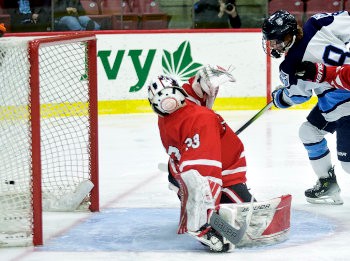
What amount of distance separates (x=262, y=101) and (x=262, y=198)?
3.37m

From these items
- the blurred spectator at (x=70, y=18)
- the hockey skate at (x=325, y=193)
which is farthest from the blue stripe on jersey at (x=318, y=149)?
the blurred spectator at (x=70, y=18)

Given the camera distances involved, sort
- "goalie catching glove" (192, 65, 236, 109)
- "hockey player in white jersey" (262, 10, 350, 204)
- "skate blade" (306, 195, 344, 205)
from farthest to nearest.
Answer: "skate blade" (306, 195, 344, 205)
"hockey player in white jersey" (262, 10, 350, 204)
"goalie catching glove" (192, 65, 236, 109)

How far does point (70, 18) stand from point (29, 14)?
34 centimetres

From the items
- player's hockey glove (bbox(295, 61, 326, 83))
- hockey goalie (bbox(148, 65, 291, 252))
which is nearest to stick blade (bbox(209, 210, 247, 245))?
hockey goalie (bbox(148, 65, 291, 252))

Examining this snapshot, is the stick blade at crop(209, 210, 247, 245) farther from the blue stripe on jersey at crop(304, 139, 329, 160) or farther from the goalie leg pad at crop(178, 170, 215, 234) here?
the blue stripe on jersey at crop(304, 139, 329, 160)

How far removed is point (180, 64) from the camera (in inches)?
314

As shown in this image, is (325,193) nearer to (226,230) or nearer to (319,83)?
(319,83)

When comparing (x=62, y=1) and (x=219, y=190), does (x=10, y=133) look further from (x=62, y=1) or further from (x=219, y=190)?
(x=62, y=1)

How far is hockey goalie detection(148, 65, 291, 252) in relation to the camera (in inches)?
139

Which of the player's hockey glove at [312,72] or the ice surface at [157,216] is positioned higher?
the player's hockey glove at [312,72]

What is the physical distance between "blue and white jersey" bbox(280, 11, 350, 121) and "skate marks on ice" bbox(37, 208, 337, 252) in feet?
1.70

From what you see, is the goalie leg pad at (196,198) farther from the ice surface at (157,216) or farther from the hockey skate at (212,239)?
the ice surface at (157,216)

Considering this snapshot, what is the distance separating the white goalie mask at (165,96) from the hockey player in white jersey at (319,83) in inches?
23.3

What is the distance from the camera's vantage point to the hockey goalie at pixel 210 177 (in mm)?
3525
